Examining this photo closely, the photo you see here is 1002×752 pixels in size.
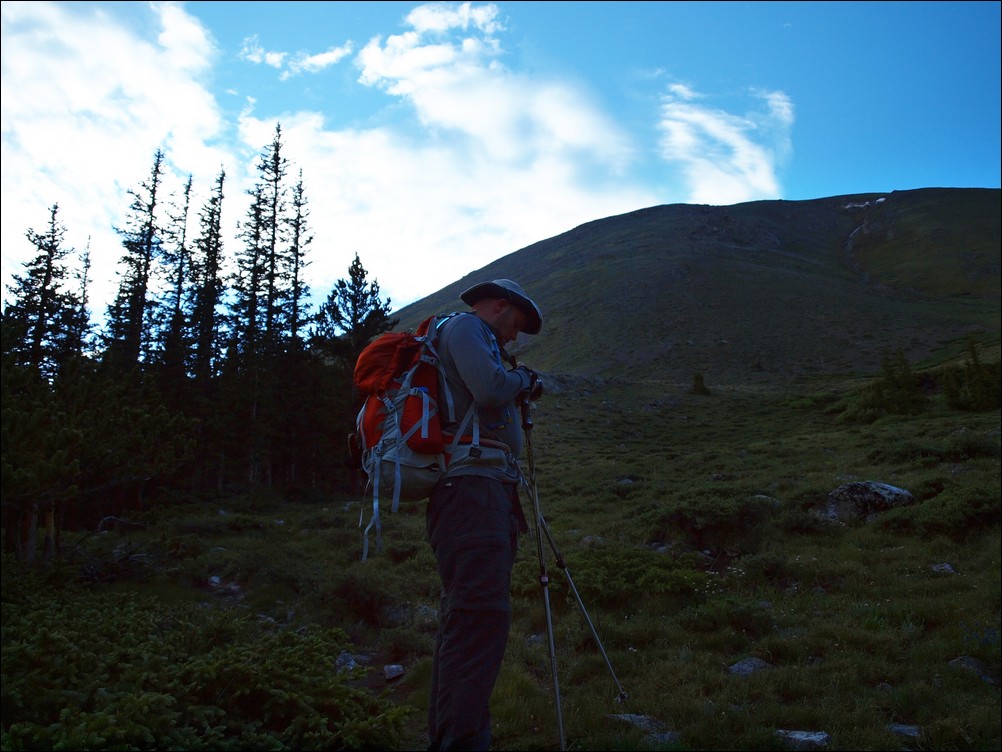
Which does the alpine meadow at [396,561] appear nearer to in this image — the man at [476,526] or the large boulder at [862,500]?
the large boulder at [862,500]

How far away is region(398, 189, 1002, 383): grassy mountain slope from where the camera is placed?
56094 millimetres

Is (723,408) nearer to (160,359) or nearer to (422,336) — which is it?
(160,359)

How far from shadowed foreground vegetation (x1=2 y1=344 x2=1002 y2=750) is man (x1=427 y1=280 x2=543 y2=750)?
1239 mm

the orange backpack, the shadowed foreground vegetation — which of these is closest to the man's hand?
the orange backpack

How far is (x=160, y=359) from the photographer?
21.9 meters

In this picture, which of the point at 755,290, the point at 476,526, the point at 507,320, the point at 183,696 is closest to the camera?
the point at 476,526

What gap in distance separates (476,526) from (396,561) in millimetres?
7258

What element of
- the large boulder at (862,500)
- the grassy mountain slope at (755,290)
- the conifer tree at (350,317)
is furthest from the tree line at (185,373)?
the grassy mountain slope at (755,290)

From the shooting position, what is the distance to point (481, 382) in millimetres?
3217

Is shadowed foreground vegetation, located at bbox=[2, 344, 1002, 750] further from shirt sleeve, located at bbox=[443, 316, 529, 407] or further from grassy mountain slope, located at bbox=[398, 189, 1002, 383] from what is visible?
grassy mountain slope, located at bbox=[398, 189, 1002, 383]

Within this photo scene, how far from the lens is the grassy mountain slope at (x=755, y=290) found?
56.1m

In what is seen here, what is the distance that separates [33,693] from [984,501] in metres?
9.86

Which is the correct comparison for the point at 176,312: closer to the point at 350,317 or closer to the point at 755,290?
the point at 350,317

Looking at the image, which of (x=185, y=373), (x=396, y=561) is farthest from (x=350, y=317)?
(x=396, y=561)
